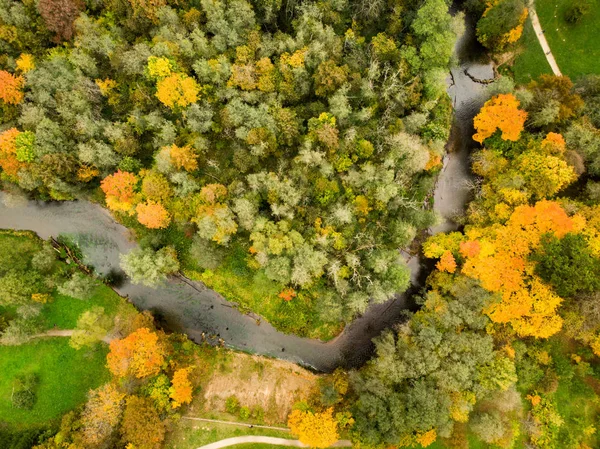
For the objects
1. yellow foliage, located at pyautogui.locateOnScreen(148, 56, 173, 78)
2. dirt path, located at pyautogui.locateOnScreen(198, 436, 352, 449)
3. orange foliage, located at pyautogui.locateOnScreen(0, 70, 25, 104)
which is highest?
yellow foliage, located at pyautogui.locateOnScreen(148, 56, 173, 78)

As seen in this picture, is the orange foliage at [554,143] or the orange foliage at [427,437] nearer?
the orange foliage at [427,437]

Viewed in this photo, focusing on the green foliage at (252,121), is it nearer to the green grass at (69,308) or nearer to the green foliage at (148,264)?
the green foliage at (148,264)

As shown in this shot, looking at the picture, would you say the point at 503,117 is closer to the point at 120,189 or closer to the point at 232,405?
the point at 120,189

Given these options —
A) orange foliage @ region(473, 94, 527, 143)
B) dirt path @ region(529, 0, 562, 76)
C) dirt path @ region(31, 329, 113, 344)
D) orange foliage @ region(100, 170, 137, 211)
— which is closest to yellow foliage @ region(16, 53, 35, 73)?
orange foliage @ region(100, 170, 137, 211)

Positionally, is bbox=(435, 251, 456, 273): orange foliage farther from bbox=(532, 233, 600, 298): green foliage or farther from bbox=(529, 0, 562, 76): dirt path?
bbox=(529, 0, 562, 76): dirt path

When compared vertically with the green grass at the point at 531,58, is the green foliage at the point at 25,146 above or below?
below

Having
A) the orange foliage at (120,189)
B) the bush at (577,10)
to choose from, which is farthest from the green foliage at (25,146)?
the bush at (577,10)

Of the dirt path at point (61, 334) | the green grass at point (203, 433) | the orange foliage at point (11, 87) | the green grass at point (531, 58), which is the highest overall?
the orange foliage at point (11, 87)
